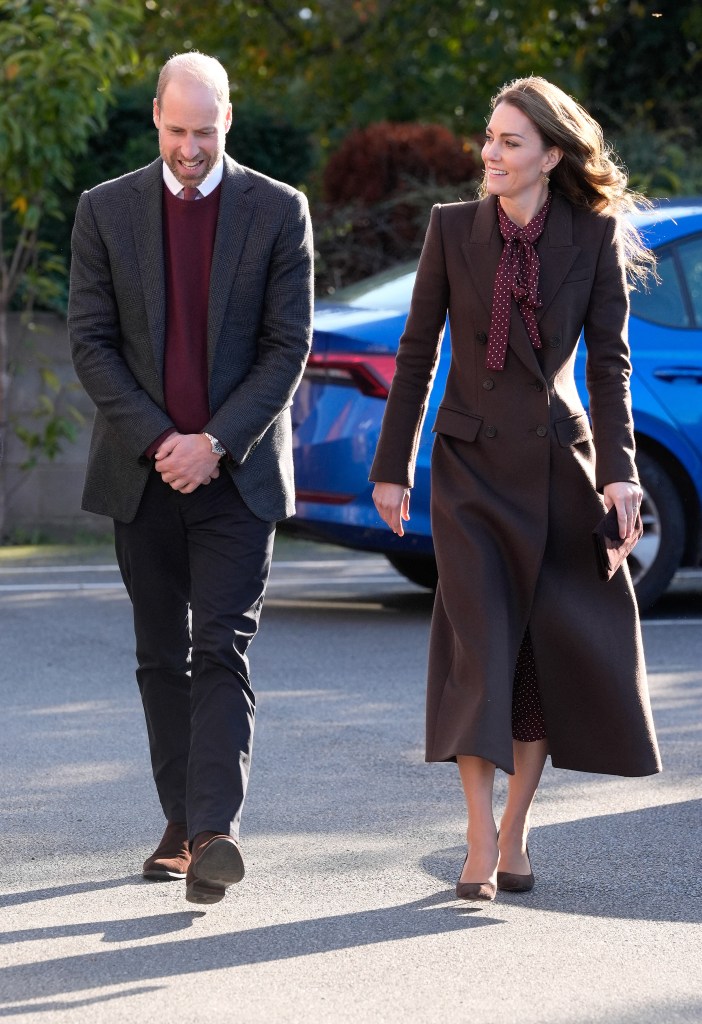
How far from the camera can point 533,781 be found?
4355 mm

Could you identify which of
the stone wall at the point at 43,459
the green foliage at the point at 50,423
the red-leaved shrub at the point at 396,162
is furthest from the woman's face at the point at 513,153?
the red-leaved shrub at the point at 396,162

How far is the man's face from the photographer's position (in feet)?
13.1

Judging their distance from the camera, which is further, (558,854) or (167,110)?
(558,854)

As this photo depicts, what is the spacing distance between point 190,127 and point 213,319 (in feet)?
1.39

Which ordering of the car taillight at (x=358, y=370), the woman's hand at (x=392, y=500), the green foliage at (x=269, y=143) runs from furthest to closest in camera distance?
the green foliage at (x=269, y=143) < the car taillight at (x=358, y=370) < the woman's hand at (x=392, y=500)

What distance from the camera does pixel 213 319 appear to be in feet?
13.5

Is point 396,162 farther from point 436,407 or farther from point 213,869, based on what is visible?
point 213,869

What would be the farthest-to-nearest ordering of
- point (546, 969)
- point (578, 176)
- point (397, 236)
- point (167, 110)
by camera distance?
point (397, 236), point (578, 176), point (167, 110), point (546, 969)

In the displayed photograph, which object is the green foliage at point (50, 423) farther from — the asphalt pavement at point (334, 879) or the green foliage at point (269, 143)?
the asphalt pavement at point (334, 879)

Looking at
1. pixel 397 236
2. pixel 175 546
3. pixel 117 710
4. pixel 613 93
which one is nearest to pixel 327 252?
pixel 397 236

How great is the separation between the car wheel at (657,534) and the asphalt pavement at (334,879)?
1.07 meters

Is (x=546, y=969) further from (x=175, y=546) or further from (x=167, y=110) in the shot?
(x=167, y=110)

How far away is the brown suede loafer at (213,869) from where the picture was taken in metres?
3.92

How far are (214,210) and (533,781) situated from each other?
152 cm
